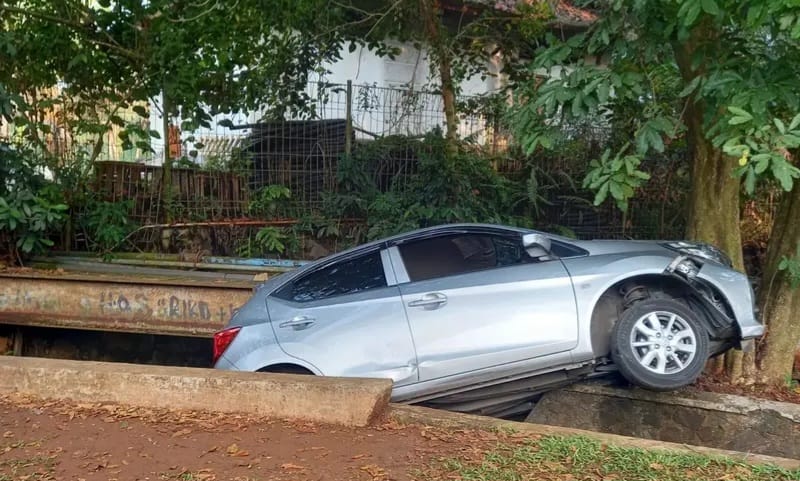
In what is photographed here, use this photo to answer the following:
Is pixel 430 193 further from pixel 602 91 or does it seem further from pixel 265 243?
pixel 602 91

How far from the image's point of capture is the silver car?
18.2ft

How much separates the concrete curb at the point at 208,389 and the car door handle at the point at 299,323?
76cm

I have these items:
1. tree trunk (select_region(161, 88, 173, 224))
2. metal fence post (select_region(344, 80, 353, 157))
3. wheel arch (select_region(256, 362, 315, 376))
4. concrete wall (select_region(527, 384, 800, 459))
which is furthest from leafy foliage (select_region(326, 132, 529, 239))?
wheel arch (select_region(256, 362, 315, 376))

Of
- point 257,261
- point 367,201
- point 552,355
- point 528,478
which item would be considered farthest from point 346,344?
point 367,201

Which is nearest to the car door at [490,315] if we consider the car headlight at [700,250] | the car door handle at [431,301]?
the car door handle at [431,301]

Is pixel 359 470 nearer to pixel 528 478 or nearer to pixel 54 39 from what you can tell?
pixel 528 478

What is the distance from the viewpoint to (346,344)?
5.80 m

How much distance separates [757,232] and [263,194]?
740 cm

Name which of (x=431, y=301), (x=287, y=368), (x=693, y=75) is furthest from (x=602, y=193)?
(x=287, y=368)

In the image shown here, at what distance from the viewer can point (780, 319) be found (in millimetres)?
6785

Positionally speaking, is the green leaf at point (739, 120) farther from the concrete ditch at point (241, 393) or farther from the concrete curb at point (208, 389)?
the concrete curb at point (208, 389)

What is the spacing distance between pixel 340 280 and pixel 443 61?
591 cm

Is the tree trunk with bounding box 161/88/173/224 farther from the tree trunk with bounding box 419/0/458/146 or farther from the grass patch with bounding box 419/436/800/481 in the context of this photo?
the grass patch with bounding box 419/436/800/481

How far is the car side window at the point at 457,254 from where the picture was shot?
598cm
